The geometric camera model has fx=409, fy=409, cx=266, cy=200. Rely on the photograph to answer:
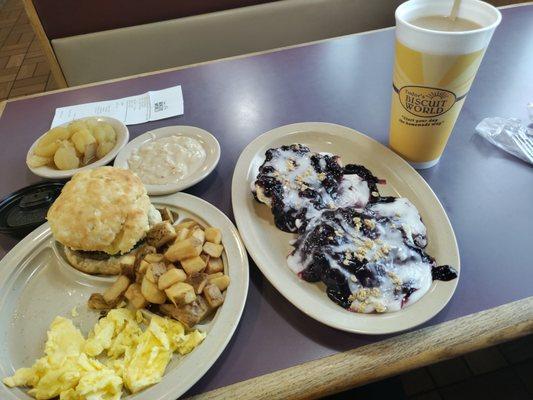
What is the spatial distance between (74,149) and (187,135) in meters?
0.34

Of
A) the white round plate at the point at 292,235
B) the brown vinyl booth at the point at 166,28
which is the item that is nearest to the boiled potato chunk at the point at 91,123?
the white round plate at the point at 292,235

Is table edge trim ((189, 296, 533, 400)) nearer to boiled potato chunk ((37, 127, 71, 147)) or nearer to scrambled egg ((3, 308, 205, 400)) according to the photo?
scrambled egg ((3, 308, 205, 400))

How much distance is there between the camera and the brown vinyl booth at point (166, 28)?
7.12ft

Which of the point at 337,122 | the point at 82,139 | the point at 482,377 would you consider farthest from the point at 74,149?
the point at 482,377

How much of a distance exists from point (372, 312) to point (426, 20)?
0.70m

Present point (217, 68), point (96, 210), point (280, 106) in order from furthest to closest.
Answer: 1. point (217, 68)
2. point (280, 106)
3. point (96, 210)

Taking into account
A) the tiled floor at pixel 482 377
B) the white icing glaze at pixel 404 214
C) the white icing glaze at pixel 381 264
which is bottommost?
the tiled floor at pixel 482 377

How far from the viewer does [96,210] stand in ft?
3.08

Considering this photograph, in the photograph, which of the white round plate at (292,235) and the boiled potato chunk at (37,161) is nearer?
the white round plate at (292,235)

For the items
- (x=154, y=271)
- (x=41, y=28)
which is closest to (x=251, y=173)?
(x=154, y=271)

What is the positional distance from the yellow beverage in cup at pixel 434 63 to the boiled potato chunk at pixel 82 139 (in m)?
0.90

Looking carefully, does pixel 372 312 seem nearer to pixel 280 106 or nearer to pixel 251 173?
pixel 251 173

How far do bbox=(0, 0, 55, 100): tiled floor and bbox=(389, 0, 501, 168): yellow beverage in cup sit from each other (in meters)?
3.76

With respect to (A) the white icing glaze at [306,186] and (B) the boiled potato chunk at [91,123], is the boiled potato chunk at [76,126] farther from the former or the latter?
(A) the white icing glaze at [306,186]
